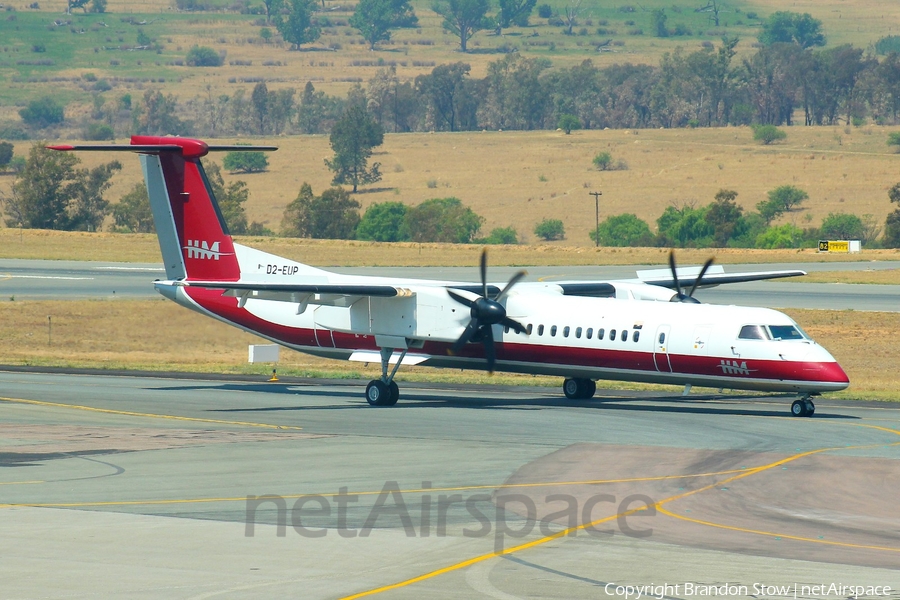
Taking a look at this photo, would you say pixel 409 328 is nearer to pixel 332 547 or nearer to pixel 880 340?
pixel 332 547

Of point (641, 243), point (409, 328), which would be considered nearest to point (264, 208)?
point (641, 243)

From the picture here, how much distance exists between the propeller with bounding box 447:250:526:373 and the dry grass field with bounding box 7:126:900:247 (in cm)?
8693

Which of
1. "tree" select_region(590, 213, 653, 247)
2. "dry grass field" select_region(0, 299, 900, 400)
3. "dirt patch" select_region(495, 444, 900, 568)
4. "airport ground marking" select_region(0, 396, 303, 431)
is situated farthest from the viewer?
"tree" select_region(590, 213, 653, 247)

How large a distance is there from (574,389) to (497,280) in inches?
1456

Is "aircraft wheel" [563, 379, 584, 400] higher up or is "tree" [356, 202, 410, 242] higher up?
"tree" [356, 202, 410, 242]

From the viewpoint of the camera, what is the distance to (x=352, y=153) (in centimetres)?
15362

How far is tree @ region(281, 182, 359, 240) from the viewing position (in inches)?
4806

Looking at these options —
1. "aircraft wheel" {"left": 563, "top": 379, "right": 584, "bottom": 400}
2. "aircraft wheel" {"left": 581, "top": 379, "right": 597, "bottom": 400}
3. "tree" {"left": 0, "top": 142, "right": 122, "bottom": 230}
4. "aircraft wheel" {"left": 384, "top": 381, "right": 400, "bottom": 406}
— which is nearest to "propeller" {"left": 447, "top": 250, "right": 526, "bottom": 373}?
"aircraft wheel" {"left": 384, "top": 381, "right": 400, "bottom": 406}

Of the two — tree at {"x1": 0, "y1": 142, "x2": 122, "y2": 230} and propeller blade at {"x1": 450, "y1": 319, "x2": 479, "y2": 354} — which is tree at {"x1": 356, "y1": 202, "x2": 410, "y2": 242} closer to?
tree at {"x1": 0, "y1": 142, "x2": 122, "y2": 230}

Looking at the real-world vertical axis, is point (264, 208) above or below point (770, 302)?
above

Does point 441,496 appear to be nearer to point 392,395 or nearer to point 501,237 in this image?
point 392,395

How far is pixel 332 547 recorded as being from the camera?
16.1m

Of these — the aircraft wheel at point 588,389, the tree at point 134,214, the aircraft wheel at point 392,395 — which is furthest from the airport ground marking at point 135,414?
the tree at point 134,214

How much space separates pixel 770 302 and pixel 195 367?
107ft
